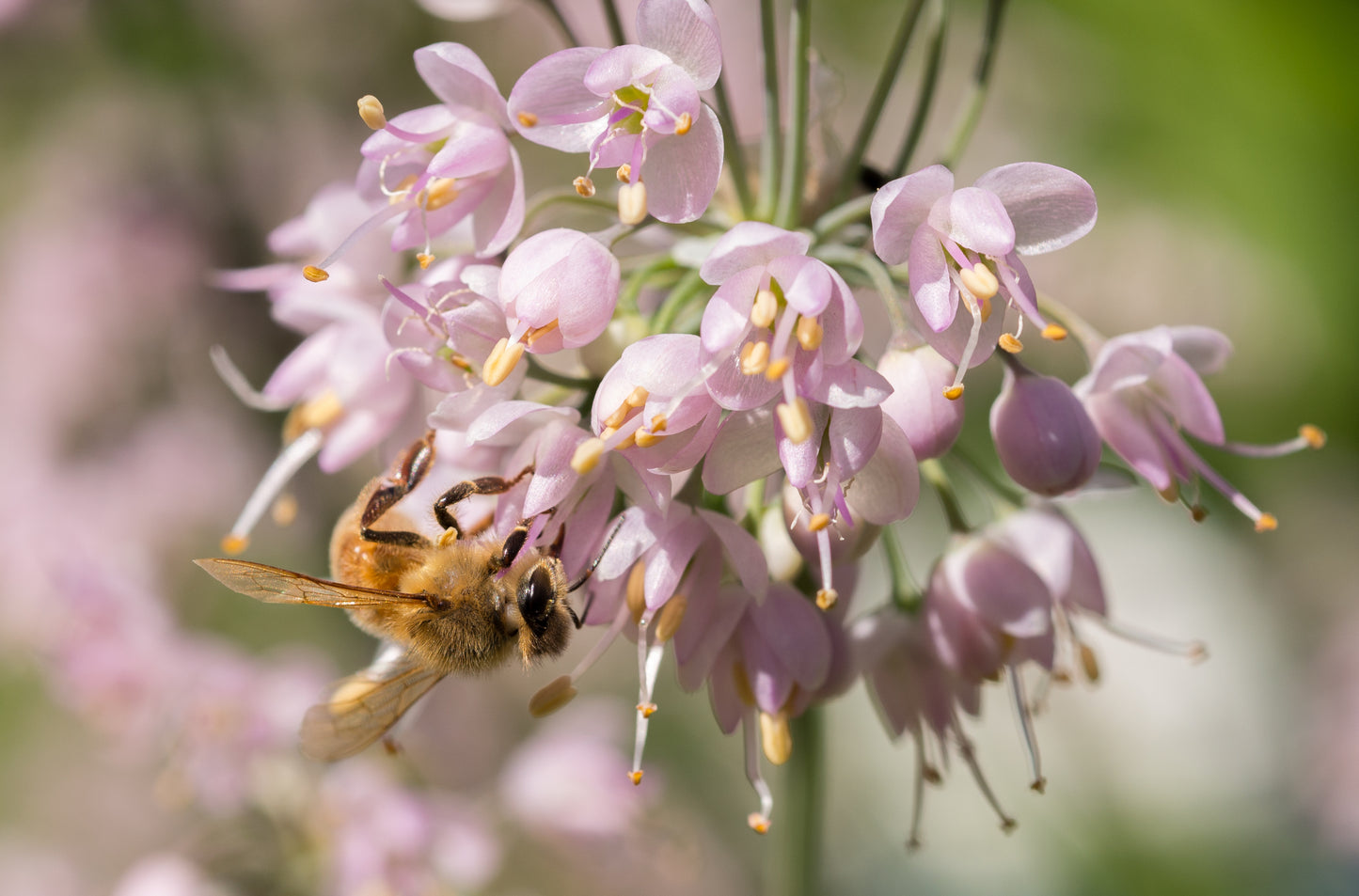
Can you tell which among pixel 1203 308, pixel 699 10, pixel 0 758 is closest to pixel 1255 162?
pixel 1203 308

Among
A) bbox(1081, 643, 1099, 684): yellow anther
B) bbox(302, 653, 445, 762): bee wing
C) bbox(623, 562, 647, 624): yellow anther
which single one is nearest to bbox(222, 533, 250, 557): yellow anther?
bbox(302, 653, 445, 762): bee wing

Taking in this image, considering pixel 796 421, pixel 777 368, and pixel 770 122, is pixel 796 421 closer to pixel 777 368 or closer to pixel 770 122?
pixel 777 368

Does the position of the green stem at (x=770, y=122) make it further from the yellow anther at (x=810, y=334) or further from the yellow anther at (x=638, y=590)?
the yellow anther at (x=638, y=590)

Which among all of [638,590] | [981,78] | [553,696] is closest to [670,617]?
[638,590]

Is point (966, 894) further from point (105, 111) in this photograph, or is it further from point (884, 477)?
point (105, 111)

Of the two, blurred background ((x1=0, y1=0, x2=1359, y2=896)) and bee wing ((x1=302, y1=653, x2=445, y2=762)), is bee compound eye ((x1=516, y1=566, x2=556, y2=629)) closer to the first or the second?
bee wing ((x1=302, y1=653, x2=445, y2=762))
